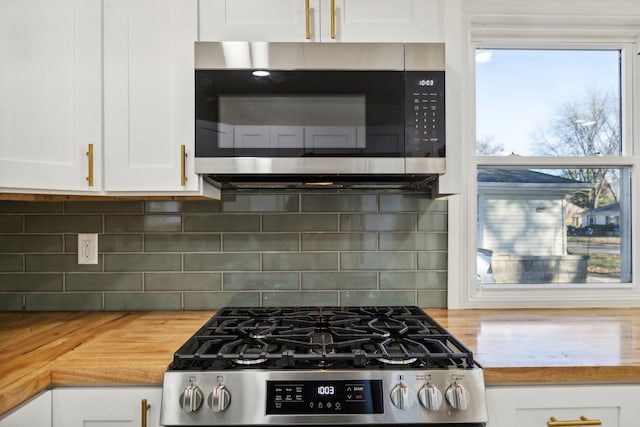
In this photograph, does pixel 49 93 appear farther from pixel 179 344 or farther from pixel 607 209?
pixel 607 209

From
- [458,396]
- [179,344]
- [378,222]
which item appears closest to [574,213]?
[378,222]

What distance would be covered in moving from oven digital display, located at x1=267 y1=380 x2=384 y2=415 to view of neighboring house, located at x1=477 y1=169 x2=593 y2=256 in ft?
3.40

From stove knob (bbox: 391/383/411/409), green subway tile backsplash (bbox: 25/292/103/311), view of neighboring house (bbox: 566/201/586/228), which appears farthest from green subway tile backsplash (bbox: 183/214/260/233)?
view of neighboring house (bbox: 566/201/586/228)

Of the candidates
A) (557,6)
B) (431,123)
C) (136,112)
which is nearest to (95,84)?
(136,112)

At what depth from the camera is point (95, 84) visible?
1.40 metres

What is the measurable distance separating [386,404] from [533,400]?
39 centimetres

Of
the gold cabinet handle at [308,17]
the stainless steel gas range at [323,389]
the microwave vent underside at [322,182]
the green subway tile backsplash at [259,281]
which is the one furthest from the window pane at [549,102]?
the stainless steel gas range at [323,389]

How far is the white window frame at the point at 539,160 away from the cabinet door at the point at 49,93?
→ 1.34 meters

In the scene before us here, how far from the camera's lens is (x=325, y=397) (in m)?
1.05

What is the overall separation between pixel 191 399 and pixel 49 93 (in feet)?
3.27

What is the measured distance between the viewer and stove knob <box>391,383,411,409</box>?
1.04m

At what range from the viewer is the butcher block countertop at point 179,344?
1.08m

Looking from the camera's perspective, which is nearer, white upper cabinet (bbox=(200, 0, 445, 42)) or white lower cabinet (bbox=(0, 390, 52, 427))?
white lower cabinet (bbox=(0, 390, 52, 427))

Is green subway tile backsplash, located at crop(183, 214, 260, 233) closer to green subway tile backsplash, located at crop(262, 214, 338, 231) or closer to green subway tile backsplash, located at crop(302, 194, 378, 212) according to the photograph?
green subway tile backsplash, located at crop(262, 214, 338, 231)
